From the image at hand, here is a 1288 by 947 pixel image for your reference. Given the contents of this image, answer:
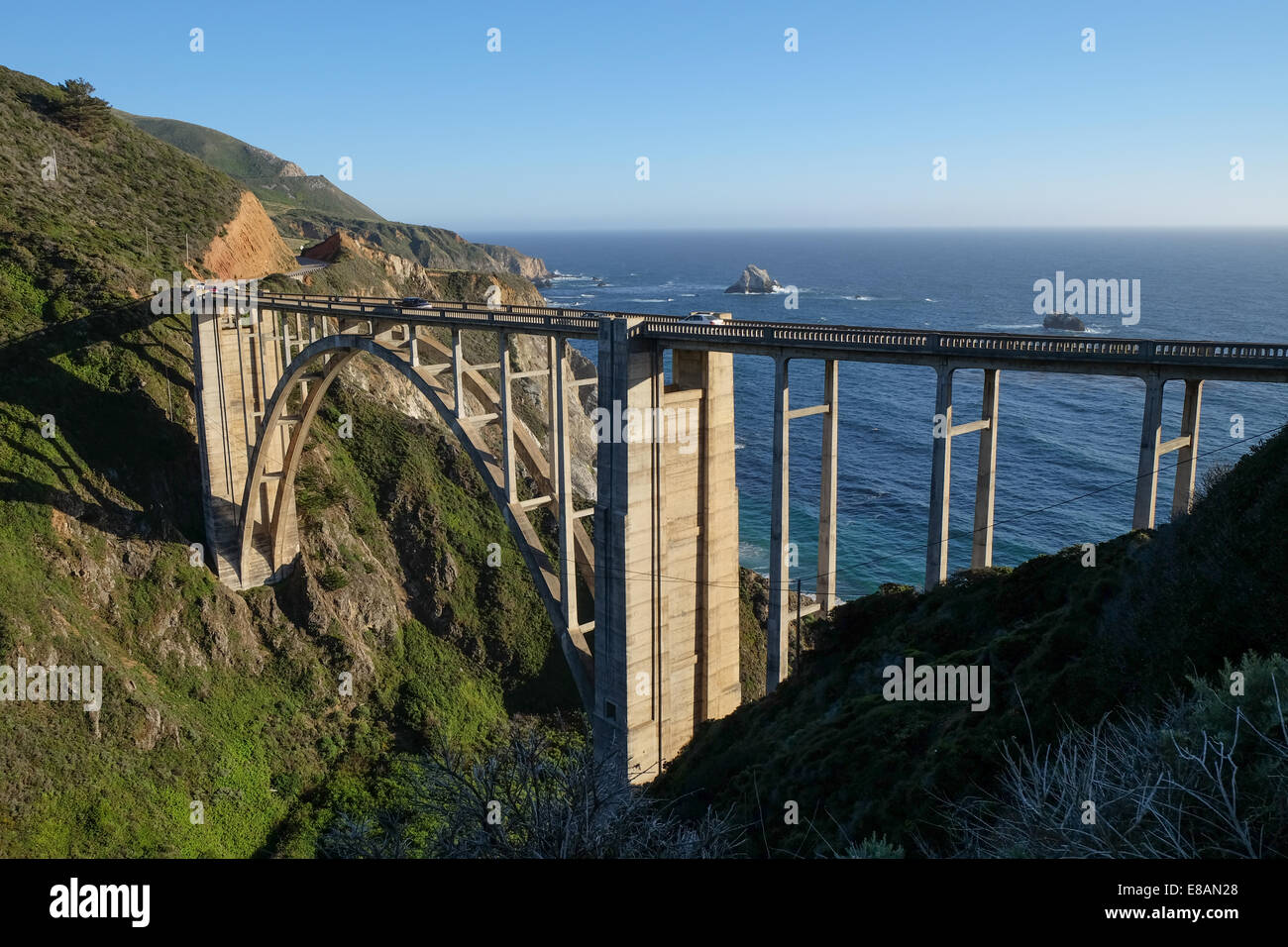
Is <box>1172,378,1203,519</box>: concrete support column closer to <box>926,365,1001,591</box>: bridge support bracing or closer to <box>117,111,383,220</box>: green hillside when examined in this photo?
<box>926,365,1001,591</box>: bridge support bracing

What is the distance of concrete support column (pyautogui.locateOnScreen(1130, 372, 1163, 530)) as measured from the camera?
18.1m

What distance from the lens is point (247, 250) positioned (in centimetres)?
6247

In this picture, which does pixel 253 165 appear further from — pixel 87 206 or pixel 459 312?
pixel 459 312

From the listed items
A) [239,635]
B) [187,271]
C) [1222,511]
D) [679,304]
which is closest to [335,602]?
[239,635]

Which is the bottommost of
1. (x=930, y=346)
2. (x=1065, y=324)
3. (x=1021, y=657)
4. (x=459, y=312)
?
(x=1021, y=657)

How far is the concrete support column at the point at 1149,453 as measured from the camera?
59.4 ft

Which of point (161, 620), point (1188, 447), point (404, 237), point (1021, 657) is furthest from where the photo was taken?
point (404, 237)

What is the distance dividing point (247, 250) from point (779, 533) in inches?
2008

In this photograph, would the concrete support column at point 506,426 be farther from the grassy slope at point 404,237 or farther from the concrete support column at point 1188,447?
the grassy slope at point 404,237

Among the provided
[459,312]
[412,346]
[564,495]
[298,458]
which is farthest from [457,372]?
[298,458]

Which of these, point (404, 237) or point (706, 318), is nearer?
point (706, 318)

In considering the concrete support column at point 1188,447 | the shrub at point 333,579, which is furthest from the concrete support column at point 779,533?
the shrub at point 333,579

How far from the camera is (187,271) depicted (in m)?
55.4

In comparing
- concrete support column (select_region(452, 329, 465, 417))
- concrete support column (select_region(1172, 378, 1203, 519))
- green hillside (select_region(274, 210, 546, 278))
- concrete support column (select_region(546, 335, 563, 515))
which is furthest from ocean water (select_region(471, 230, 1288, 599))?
green hillside (select_region(274, 210, 546, 278))
